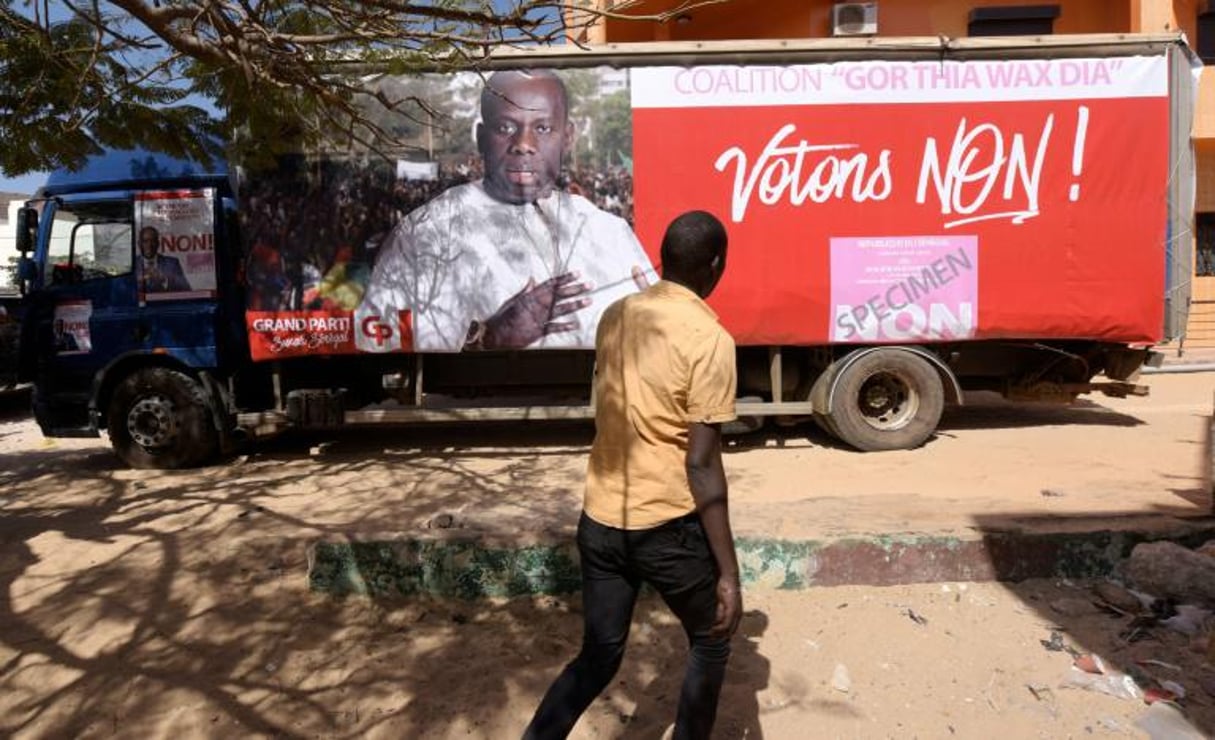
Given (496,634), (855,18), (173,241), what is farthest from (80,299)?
(855,18)

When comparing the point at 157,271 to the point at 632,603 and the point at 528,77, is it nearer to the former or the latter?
the point at 528,77

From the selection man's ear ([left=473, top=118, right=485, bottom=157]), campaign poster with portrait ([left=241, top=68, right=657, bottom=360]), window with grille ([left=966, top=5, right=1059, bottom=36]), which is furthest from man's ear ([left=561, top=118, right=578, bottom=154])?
window with grille ([left=966, top=5, right=1059, bottom=36])

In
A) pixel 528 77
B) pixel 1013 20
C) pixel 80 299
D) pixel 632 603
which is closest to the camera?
pixel 632 603

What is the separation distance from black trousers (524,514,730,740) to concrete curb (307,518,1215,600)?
1345 millimetres

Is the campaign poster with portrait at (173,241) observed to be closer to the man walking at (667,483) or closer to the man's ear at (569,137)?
the man's ear at (569,137)

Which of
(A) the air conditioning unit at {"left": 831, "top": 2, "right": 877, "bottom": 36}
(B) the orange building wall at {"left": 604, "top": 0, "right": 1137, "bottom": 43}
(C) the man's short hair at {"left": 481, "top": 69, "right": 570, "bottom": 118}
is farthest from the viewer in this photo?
(B) the orange building wall at {"left": 604, "top": 0, "right": 1137, "bottom": 43}

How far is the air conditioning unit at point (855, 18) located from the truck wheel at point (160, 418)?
9480mm

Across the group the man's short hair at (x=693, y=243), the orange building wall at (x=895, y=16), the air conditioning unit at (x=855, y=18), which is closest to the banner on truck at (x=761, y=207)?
the man's short hair at (x=693, y=243)

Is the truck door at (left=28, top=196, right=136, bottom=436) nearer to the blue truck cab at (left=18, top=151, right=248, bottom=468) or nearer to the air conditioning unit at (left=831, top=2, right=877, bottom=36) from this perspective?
the blue truck cab at (left=18, top=151, right=248, bottom=468)

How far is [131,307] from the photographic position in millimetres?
5895

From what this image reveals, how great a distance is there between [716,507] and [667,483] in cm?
13

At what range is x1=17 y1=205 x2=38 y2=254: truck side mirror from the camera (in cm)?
580

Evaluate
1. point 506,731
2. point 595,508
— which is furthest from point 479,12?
point 506,731

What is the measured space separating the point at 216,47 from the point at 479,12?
1157 millimetres
